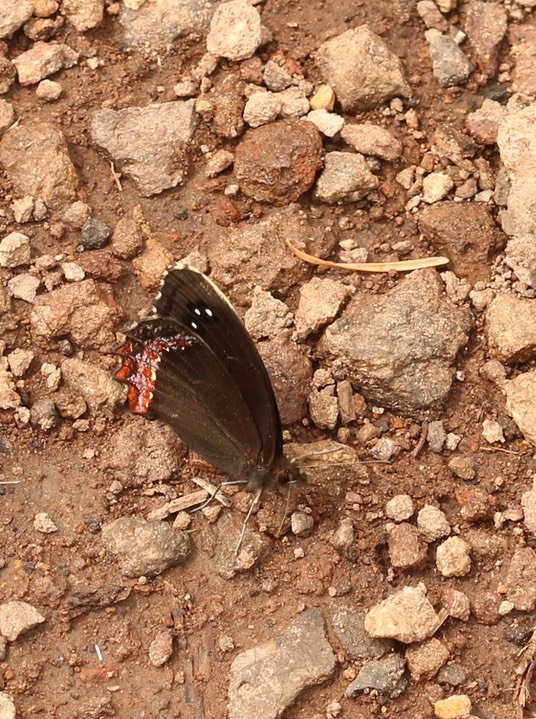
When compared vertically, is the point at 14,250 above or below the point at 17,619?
above

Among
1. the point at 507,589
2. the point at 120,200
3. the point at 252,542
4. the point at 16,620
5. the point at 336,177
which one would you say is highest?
the point at 120,200

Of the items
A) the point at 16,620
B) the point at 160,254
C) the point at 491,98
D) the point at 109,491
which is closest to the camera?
the point at 16,620

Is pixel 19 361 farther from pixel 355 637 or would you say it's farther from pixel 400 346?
pixel 355 637

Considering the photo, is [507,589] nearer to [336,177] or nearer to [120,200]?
[336,177]

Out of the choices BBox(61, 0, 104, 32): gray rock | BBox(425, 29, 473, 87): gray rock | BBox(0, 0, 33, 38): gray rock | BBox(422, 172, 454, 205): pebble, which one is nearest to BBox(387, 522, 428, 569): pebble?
BBox(422, 172, 454, 205): pebble

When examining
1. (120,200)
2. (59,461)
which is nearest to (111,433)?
(59,461)

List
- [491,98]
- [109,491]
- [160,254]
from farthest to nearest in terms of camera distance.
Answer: [491,98], [160,254], [109,491]

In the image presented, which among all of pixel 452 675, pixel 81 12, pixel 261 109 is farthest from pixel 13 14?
pixel 452 675
